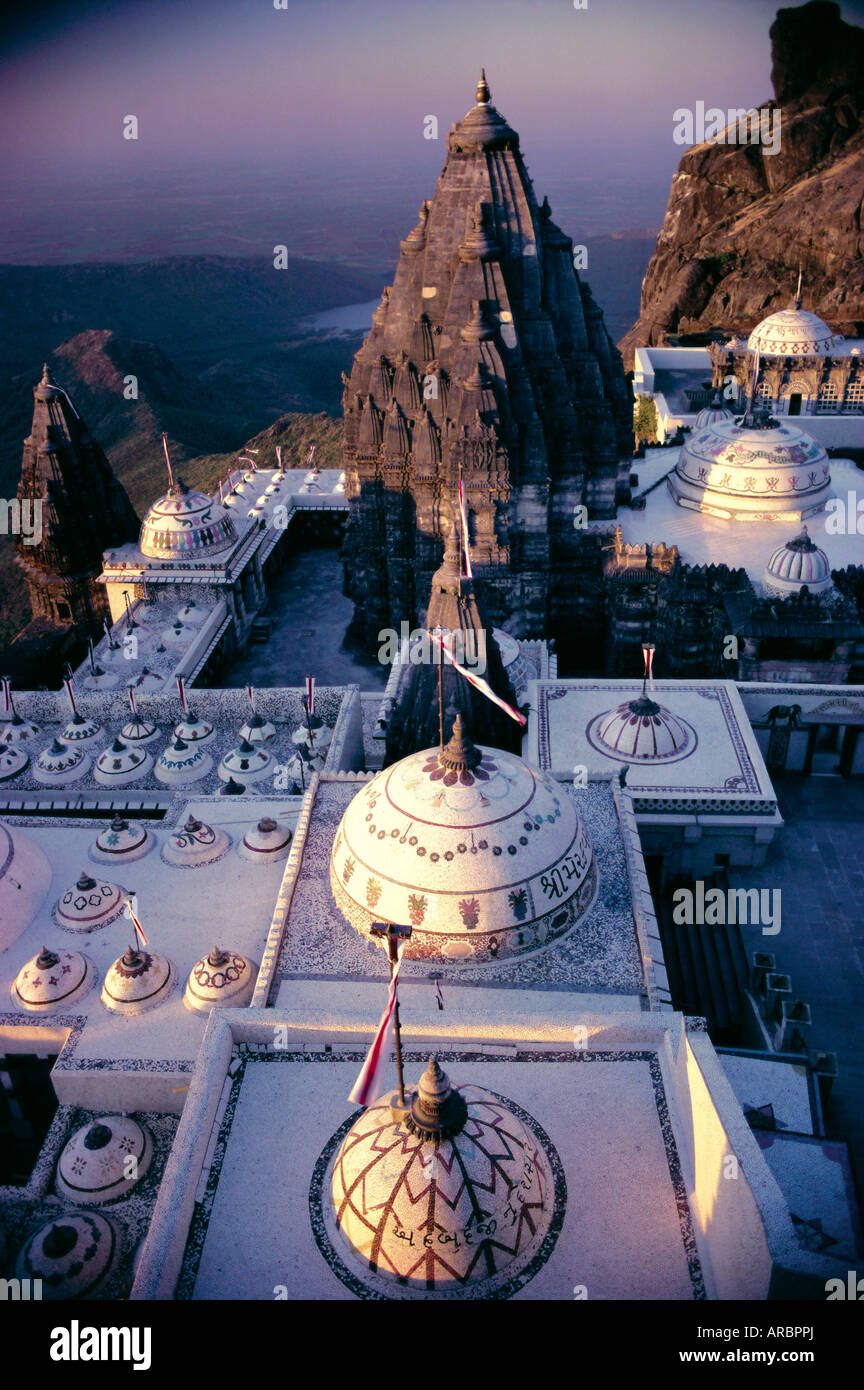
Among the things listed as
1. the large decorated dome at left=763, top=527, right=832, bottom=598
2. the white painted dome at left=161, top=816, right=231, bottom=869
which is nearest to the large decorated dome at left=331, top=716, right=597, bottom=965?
the white painted dome at left=161, top=816, right=231, bottom=869

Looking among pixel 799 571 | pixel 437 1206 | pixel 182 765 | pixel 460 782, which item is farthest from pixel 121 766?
pixel 799 571

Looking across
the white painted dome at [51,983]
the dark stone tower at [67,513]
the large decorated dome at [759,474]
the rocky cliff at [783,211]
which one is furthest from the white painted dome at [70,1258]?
the rocky cliff at [783,211]

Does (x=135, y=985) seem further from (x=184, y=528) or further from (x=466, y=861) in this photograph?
(x=184, y=528)

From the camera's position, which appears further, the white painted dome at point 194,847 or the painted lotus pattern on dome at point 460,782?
the white painted dome at point 194,847

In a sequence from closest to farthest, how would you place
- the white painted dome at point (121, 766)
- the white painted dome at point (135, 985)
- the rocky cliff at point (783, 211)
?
the white painted dome at point (135, 985)
the white painted dome at point (121, 766)
the rocky cliff at point (783, 211)

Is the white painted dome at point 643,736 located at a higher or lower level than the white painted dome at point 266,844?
higher

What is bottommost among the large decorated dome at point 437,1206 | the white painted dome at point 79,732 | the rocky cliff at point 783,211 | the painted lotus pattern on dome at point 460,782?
the white painted dome at point 79,732

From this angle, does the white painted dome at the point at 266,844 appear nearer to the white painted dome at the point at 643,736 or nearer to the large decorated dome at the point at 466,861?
the large decorated dome at the point at 466,861
